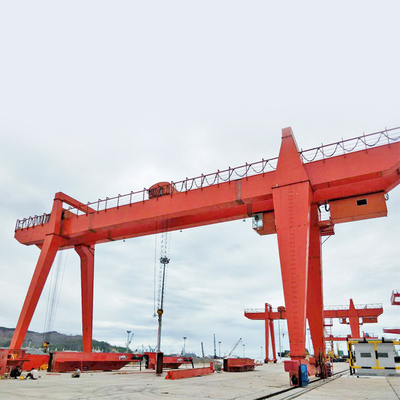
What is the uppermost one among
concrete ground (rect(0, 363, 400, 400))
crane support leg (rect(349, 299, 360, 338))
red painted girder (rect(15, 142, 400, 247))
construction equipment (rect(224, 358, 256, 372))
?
red painted girder (rect(15, 142, 400, 247))

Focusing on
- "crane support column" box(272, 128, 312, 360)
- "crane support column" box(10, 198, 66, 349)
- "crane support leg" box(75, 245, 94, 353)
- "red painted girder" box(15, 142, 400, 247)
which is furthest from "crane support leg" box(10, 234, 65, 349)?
"crane support column" box(272, 128, 312, 360)

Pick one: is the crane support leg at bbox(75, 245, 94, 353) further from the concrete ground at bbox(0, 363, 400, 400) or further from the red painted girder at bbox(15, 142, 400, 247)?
the concrete ground at bbox(0, 363, 400, 400)

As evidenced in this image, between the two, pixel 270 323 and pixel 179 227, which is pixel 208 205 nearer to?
pixel 179 227

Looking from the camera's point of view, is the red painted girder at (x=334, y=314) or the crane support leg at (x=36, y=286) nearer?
the crane support leg at (x=36, y=286)

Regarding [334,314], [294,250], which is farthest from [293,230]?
[334,314]

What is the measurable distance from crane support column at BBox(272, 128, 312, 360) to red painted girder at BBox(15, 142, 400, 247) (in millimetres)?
700

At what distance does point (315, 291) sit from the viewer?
666 inches

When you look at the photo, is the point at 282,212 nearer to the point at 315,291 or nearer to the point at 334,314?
the point at 315,291

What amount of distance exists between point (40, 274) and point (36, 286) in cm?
72

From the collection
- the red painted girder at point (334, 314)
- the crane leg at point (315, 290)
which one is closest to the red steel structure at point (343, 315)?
the red painted girder at point (334, 314)

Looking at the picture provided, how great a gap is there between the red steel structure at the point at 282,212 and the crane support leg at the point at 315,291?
1.8 inches

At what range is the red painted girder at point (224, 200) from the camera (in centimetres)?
1412

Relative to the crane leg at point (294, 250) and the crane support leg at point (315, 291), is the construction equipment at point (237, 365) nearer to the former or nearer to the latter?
the crane support leg at point (315, 291)

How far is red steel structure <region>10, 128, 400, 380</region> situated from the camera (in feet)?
45.4
